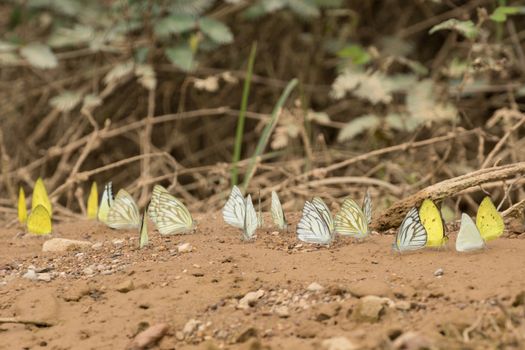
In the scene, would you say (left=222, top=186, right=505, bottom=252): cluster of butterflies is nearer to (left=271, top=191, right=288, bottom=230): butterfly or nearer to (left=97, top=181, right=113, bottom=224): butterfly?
(left=271, top=191, right=288, bottom=230): butterfly

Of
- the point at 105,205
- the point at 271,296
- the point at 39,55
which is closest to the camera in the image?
the point at 271,296

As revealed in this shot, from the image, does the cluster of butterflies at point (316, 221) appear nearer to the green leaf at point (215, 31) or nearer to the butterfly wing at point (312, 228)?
the butterfly wing at point (312, 228)

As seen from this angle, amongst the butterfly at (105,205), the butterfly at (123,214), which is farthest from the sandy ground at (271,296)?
the butterfly at (105,205)

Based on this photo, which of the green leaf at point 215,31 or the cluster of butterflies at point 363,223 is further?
the green leaf at point 215,31

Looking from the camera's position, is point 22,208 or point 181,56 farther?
point 181,56

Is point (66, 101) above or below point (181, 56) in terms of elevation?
below

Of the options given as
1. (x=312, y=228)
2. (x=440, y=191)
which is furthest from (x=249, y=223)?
(x=440, y=191)

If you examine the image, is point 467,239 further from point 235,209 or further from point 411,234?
point 235,209
